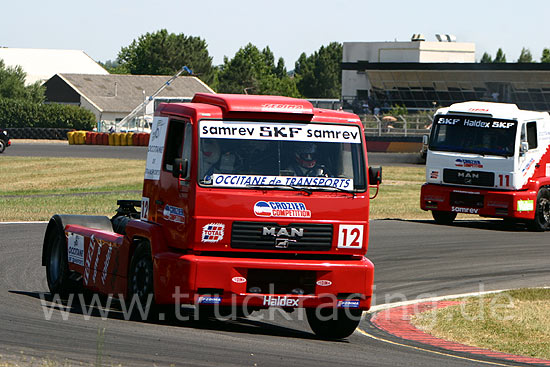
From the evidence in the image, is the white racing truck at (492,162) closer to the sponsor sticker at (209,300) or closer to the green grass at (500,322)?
the green grass at (500,322)

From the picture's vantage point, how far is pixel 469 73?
262 feet

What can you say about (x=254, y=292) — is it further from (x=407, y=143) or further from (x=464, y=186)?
(x=407, y=143)

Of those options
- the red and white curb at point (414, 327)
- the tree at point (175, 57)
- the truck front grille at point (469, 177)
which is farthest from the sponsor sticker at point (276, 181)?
the tree at point (175, 57)

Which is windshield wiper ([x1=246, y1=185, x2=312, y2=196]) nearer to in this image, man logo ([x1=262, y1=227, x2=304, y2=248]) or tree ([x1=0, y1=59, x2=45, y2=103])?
man logo ([x1=262, y1=227, x2=304, y2=248])

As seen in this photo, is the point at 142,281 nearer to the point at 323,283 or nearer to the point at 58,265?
the point at 323,283

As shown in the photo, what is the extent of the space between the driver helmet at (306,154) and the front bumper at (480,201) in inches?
523

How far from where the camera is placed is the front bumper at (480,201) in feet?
72.7

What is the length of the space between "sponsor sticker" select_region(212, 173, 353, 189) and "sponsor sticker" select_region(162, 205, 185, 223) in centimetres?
50

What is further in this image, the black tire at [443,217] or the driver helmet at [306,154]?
the black tire at [443,217]

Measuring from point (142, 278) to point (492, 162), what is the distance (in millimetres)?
13793

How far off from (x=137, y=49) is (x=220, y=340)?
489 ft

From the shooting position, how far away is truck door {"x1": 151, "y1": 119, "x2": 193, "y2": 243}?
9.57m

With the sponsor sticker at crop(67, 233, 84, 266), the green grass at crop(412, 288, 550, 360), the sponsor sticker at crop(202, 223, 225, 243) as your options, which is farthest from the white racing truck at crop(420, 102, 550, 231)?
the sponsor sticker at crop(202, 223, 225, 243)

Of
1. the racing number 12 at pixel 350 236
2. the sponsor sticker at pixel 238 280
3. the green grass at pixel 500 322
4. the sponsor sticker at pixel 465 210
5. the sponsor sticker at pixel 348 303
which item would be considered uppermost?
the racing number 12 at pixel 350 236
